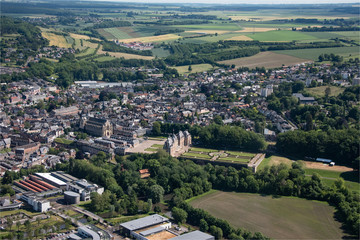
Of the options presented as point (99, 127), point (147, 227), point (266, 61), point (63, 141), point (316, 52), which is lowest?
point (63, 141)

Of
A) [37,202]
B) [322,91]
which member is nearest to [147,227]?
[37,202]

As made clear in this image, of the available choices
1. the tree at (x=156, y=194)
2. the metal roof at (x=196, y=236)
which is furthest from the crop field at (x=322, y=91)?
the metal roof at (x=196, y=236)

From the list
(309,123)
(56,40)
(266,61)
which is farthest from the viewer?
(56,40)

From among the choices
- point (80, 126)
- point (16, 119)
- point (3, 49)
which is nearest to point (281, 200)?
point (80, 126)

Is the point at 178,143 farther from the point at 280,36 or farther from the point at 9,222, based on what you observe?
the point at 280,36

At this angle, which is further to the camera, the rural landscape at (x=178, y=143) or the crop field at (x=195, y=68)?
the crop field at (x=195, y=68)

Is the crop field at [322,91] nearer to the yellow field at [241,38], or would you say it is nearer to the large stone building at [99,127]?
the large stone building at [99,127]

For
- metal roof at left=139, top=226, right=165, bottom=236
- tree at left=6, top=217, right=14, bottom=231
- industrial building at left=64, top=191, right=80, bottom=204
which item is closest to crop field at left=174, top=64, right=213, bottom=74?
industrial building at left=64, top=191, right=80, bottom=204
